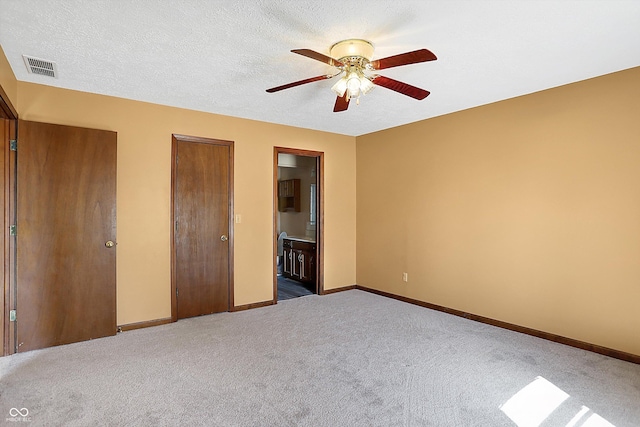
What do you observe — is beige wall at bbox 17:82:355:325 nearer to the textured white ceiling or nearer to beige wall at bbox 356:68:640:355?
the textured white ceiling

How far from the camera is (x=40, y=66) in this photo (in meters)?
2.93

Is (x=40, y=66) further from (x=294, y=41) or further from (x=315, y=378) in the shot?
(x=315, y=378)

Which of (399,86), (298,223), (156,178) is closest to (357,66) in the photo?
(399,86)

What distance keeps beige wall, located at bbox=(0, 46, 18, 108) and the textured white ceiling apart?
2.8 inches

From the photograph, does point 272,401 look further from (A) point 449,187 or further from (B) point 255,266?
(A) point 449,187

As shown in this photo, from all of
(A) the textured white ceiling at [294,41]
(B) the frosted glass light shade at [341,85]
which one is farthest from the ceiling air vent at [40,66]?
(B) the frosted glass light shade at [341,85]

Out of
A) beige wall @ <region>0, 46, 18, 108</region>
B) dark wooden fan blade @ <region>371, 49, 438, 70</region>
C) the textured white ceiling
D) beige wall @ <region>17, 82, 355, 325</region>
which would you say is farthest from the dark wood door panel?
dark wooden fan blade @ <region>371, 49, 438, 70</region>

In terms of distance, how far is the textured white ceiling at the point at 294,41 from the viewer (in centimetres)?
212

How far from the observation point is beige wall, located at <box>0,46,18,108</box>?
2684 millimetres

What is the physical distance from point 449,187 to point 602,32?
7.41 feet

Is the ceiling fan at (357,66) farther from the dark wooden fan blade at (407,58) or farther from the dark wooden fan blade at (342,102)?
the dark wooden fan blade at (342,102)

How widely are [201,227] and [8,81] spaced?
2188 millimetres

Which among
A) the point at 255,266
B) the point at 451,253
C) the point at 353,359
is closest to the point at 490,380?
the point at 353,359

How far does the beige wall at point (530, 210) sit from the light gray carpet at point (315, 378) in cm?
42
